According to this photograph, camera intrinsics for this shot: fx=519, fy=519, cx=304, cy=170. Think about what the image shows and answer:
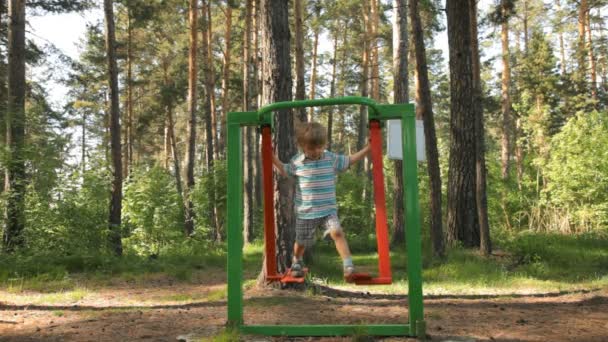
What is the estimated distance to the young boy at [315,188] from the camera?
4.36m

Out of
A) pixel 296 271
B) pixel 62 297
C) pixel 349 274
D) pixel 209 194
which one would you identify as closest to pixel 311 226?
pixel 296 271

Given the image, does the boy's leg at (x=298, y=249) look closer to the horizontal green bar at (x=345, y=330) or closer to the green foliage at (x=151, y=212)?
the horizontal green bar at (x=345, y=330)

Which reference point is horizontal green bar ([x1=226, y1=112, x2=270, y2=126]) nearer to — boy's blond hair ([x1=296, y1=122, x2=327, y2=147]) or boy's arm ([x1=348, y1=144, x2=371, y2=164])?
boy's blond hair ([x1=296, y1=122, x2=327, y2=147])

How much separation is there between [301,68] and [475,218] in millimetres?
7195

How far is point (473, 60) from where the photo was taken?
10.7 meters

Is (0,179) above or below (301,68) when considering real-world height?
below

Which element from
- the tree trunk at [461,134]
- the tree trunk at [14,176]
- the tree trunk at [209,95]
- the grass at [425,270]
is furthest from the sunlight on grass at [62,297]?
the tree trunk at [209,95]

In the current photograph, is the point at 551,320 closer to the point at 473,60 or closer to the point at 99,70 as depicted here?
the point at 473,60

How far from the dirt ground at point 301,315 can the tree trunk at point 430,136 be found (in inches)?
113

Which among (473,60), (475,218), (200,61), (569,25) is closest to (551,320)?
(475,218)

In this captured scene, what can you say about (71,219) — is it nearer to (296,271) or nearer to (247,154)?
(247,154)

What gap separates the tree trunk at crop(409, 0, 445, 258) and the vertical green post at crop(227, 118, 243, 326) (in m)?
6.10

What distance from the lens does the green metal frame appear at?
4.42 metres

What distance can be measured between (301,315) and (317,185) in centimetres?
192
